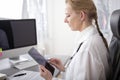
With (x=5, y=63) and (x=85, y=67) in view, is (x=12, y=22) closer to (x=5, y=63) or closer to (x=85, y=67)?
(x=5, y=63)

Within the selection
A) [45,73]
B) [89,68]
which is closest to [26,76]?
[45,73]

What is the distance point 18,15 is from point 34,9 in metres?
0.31

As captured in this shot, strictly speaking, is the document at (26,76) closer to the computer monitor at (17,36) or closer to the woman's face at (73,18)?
the computer monitor at (17,36)

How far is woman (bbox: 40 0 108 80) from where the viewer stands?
1100 mm

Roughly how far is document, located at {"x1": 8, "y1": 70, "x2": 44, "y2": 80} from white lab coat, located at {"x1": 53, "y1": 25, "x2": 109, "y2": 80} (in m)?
0.35

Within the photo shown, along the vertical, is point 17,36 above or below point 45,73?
above

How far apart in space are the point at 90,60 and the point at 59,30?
2244 millimetres

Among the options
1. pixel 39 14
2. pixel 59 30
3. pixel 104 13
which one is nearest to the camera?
pixel 104 13

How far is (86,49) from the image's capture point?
3.63ft

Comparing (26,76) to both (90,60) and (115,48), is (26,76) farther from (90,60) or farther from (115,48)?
(115,48)

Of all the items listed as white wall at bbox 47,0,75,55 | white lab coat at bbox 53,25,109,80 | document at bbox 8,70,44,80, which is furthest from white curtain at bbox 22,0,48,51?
white lab coat at bbox 53,25,109,80

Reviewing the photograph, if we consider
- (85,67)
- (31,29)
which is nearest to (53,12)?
(31,29)

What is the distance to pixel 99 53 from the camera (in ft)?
3.75

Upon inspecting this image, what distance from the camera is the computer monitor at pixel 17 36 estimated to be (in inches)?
62.2
